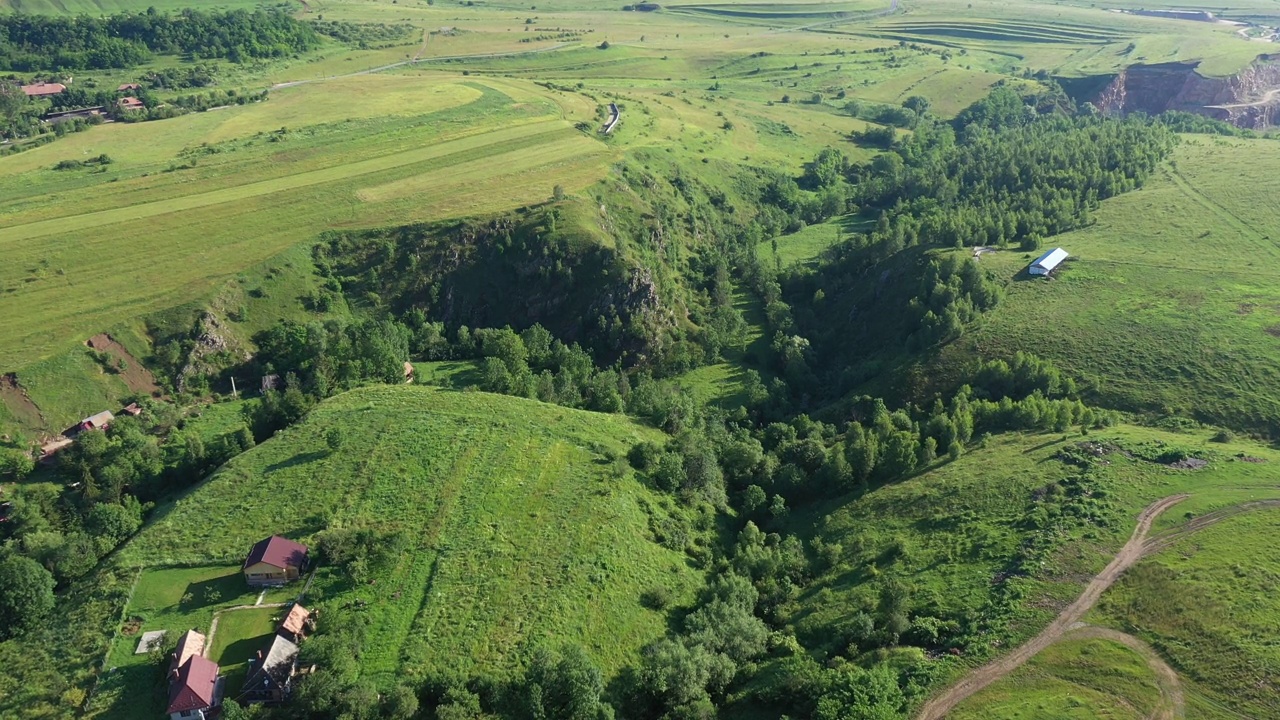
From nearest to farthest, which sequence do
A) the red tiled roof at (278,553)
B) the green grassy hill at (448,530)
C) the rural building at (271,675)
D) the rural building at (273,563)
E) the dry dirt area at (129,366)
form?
the rural building at (271,675), the green grassy hill at (448,530), the rural building at (273,563), the red tiled roof at (278,553), the dry dirt area at (129,366)

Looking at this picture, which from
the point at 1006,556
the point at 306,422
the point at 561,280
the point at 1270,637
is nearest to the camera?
the point at 1270,637

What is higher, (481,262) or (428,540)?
(481,262)

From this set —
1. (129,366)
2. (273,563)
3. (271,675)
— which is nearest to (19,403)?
(129,366)

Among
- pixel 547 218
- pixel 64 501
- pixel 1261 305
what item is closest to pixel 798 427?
pixel 547 218

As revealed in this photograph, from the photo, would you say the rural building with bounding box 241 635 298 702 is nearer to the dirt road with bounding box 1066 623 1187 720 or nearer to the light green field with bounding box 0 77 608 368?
the dirt road with bounding box 1066 623 1187 720

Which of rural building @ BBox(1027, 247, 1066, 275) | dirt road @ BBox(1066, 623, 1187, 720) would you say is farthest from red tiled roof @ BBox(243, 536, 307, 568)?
rural building @ BBox(1027, 247, 1066, 275)

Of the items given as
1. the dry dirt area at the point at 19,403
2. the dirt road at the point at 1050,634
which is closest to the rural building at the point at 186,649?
the dry dirt area at the point at 19,403

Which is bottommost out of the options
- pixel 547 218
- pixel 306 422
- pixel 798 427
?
pixel 798 427

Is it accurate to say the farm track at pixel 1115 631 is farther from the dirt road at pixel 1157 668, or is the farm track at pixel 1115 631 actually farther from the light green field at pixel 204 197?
the light green field at pixel 204 197

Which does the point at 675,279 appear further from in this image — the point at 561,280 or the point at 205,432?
the point at 205,432
